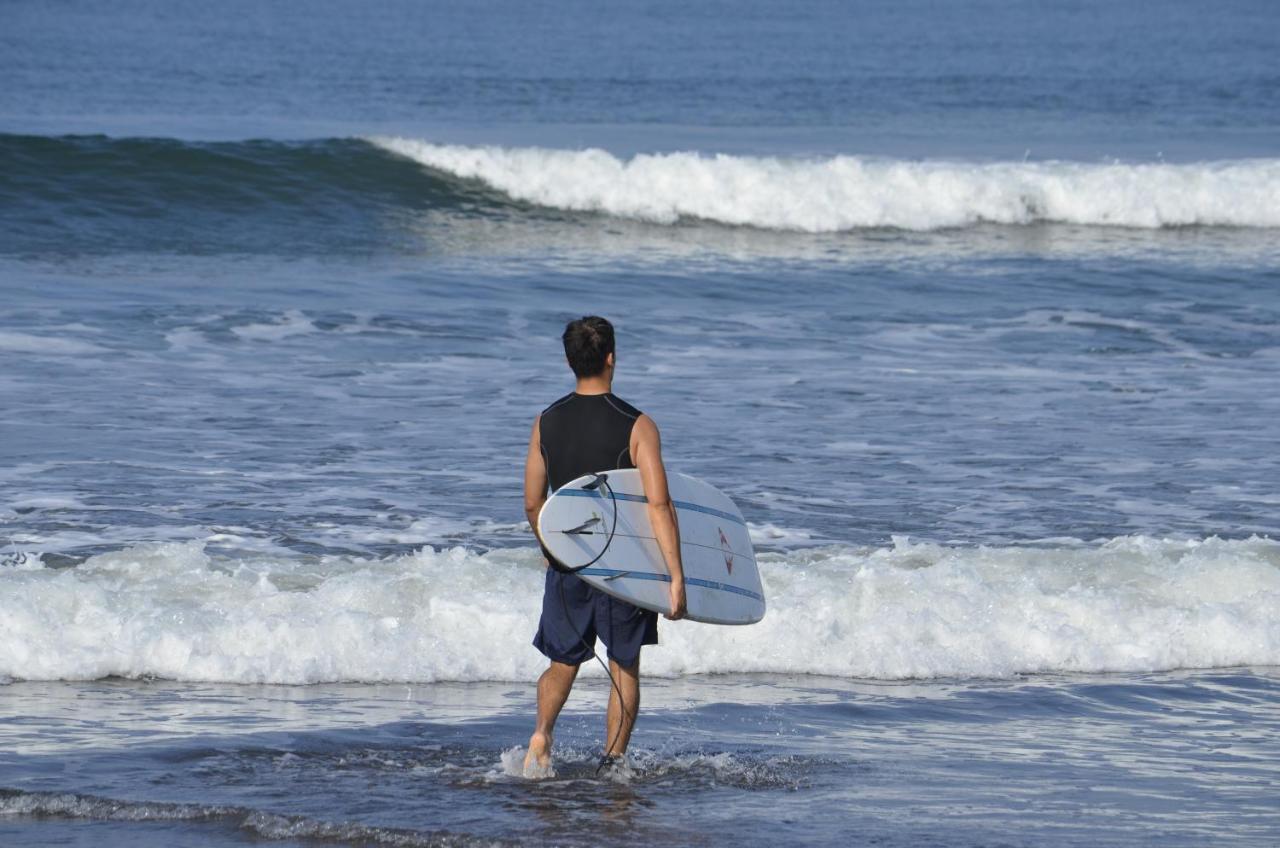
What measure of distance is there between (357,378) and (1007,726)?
299 inches

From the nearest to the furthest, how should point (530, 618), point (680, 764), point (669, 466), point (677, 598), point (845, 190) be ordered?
1. point (677, 598)
2. point (680, 764)
3. point (530, 618)
4. point (669, 466)
5. point (845, 190)

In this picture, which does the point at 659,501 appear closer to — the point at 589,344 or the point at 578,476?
the point at 578,476

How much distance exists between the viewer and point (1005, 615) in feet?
24.8

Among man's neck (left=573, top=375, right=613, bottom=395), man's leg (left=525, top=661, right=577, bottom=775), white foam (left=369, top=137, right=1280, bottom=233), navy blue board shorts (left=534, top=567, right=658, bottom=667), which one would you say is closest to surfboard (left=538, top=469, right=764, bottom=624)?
navy blue board shorts (left=534, top=567, right=658, bottom=667)

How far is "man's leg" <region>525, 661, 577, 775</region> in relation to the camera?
216 inches

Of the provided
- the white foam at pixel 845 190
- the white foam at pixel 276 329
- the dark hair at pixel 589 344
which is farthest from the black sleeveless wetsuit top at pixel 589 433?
the white foam at pixel 845 190

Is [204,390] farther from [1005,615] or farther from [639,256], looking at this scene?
[639,256]

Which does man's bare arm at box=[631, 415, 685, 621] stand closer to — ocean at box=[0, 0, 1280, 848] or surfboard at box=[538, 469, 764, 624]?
surfboard at box=[538, 469, 764, 624]

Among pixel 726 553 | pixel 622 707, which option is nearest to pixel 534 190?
pixel 726 553

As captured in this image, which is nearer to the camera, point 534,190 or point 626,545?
point 626,545

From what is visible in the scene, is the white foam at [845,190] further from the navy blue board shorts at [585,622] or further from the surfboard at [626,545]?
the navy blue board shorts at [585,622]

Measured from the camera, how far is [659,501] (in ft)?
17.4

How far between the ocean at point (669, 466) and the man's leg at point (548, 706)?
0.11 meters

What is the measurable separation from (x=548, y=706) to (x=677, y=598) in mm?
575
